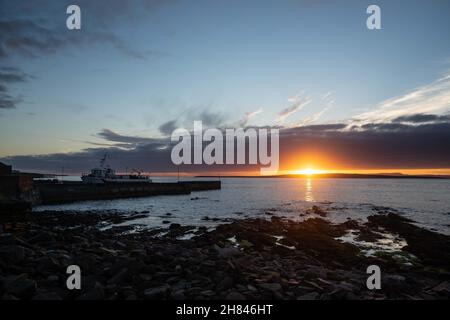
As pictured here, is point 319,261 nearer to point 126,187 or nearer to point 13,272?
point 13,272

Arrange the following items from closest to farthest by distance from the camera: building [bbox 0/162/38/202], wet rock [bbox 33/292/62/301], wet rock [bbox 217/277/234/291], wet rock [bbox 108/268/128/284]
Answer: wet rock [bbox 33/292/62/301], wet rock [bbox 217/277/234/291], wet rock [bbox 108/268/128/284], building [bbox 0/162/38/202]

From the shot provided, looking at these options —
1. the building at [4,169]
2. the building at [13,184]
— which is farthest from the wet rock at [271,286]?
the building at [4,169]

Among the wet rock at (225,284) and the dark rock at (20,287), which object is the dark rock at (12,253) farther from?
the wet rock at (225,284)

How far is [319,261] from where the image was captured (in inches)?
624

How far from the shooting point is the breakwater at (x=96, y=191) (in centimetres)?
5544

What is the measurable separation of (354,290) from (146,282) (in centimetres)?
633

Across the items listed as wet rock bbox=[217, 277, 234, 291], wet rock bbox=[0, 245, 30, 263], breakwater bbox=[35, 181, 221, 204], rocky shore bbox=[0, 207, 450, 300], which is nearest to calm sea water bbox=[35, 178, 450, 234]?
breakwater bbox=[35, 181, 221, 204]

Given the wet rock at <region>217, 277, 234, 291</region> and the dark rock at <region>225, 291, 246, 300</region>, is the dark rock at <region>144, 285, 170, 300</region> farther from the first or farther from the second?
the dark rock at <region>225, 291, 246, 300</region>

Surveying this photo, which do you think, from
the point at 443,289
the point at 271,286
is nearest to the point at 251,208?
the point at 443,289

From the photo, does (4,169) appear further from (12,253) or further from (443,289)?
(443,289)

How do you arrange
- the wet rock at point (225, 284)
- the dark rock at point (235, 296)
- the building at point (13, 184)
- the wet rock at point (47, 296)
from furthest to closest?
the building at point (13, 184) → the wet rock at point (225, 284) → the dark rock at point (235, 296) → the wet rock at point (47, 296)

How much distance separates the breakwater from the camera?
55438 millimetres

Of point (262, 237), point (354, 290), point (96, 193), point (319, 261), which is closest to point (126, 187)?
point (96, 193)

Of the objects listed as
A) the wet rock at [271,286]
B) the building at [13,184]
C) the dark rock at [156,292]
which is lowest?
the wet rock at [271,286]
